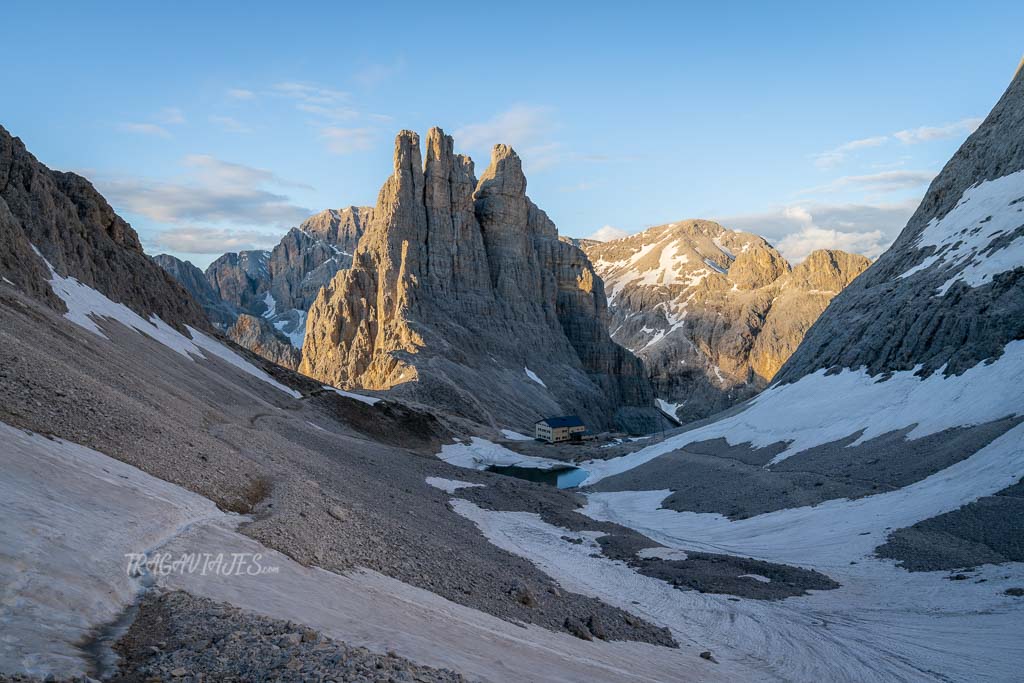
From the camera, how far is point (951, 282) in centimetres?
4862

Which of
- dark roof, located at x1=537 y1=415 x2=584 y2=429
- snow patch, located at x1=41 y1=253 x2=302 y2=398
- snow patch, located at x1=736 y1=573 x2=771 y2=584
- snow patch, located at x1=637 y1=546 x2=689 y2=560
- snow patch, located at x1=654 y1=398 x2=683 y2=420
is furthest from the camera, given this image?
snow patch, located at x1=654 y1=398 x2=683 y2=420

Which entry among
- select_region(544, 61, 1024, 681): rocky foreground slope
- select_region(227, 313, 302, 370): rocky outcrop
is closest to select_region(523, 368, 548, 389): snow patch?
select_region(544, 61, 1024, 681): rocky foreground slope

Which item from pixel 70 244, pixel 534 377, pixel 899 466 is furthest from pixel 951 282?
pixel 534 377

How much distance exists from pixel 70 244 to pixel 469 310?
72.1m

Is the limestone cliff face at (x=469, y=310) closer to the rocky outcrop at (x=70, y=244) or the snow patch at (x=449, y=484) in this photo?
the rocky outcrop at (x=70, y=244)

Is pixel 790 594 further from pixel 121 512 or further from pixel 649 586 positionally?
pixel 121 512

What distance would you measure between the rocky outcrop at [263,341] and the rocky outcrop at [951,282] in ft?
433

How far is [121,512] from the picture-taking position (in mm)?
11617

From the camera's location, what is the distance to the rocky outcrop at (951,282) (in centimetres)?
4175

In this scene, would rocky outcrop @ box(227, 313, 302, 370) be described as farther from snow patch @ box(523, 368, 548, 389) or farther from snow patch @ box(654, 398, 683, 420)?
snow patch @ box(654, 398, 683, 420)

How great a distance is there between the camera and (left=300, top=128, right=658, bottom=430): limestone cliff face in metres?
103

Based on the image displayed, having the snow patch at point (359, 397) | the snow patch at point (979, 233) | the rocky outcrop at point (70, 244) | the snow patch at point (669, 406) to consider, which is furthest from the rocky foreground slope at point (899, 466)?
the snow patch at point (669, 406)

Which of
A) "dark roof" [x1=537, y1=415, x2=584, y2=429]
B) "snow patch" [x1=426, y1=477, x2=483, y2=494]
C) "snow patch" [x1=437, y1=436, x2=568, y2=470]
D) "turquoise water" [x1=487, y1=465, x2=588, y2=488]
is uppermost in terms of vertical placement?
"dark roof" [x1=537, y1=415, x2=584, y2=429]

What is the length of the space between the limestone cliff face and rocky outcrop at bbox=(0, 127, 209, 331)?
3495 centimetres
